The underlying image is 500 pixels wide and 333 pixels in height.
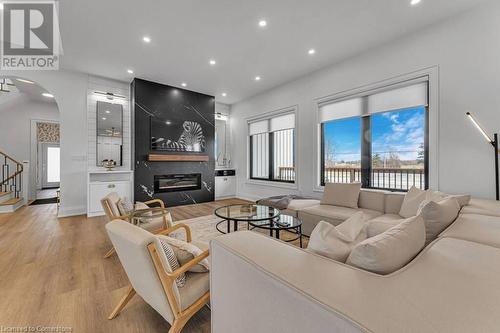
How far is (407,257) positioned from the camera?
105 cm

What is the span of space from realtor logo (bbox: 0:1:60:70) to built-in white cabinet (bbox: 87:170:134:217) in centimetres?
232

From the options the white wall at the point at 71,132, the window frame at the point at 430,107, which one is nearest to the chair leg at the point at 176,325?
the window frame at the point at 430,107

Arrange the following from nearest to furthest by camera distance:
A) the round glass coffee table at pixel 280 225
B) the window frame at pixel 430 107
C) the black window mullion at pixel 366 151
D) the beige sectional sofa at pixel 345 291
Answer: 1. the beige sectional sofa at pixel 345 291
2. the round glass coffee table at pixel 280 225
3. the window frame at pixel 430 107
4. the black window mullion at pixel 366 151

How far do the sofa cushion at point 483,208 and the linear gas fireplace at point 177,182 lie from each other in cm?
537

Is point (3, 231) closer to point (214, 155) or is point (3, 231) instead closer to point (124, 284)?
point (124, 284)

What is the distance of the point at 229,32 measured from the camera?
3.24m

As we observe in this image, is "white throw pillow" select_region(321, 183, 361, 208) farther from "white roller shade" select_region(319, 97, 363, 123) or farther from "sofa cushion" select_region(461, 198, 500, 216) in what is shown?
"white roller shade" select_region(319, 97, 363, 123)

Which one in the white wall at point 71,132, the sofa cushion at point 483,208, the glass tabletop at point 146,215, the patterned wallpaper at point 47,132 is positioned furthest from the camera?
the patterned wallpaper at point 47,132

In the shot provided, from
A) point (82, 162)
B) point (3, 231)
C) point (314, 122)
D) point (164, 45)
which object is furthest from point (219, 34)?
point (3, 231)

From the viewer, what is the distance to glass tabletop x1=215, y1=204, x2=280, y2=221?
2639 mm

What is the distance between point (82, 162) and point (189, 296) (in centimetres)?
489

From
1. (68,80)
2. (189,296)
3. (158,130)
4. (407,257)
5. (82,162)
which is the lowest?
(189,296)

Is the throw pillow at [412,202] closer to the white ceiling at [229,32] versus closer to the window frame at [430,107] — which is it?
the window frame at [430,107]

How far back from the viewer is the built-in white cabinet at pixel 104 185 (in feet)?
14.8
